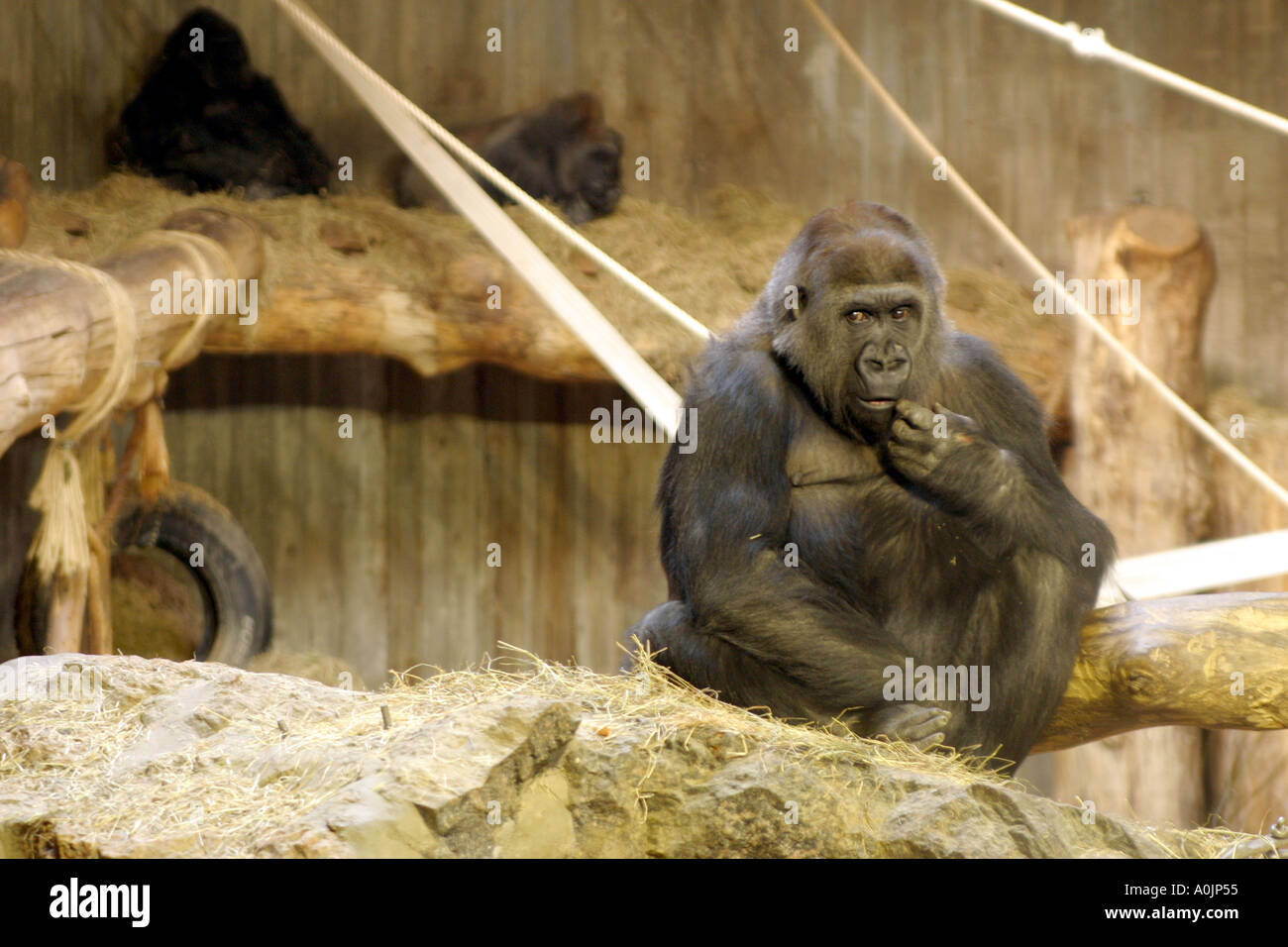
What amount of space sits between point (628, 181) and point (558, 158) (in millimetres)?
786

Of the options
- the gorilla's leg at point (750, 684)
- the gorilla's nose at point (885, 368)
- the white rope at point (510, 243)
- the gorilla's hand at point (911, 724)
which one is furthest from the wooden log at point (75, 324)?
the gorilla's hand at point (911, 724)

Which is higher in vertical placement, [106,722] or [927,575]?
[927,575]

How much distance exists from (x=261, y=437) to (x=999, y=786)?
223 inches

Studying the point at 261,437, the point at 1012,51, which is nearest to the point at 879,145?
the point at 1012,51

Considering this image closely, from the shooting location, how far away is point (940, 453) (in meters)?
3.69

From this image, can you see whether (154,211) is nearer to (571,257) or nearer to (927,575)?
(571,257)

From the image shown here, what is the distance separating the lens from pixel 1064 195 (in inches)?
311

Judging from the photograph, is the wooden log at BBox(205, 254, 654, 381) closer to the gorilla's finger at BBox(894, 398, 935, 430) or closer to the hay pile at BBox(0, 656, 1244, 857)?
the gorilla's finger at BBox(894, 398, 935, 430)

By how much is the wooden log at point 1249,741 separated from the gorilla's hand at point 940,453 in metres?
3.16

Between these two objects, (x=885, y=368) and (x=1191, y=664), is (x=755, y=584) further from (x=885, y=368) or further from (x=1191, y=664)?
(x=1191, y=664)

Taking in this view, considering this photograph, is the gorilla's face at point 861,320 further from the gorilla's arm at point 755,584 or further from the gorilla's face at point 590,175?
the gorilla's face at point 590,175


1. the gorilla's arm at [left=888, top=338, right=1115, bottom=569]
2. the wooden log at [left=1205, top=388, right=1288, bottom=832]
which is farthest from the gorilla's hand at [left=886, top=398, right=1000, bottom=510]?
the wooden log at [left=1205, top=388, right=1288, bottom=832]

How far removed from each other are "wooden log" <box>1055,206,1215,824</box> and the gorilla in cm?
258
